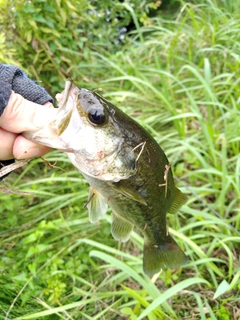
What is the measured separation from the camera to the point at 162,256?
1623 mm

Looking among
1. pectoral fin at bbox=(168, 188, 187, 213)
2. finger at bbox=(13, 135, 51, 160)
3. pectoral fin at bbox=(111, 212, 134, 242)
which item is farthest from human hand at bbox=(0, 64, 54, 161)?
pectoral fin at bbox=(168, 188, 187, 213)

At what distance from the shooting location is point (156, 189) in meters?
1.34

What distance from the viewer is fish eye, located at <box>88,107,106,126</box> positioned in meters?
1.15

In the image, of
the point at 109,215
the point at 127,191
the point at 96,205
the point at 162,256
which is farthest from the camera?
the point at 109,215

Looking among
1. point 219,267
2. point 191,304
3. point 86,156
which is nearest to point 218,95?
point 219,267

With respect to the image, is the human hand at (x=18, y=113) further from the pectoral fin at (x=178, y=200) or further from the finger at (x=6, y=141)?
the pectoral fin at (x=178, y=200)

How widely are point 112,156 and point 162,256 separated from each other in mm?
626

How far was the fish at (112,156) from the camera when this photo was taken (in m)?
1.12

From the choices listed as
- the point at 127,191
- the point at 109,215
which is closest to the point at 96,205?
the point at 127,191

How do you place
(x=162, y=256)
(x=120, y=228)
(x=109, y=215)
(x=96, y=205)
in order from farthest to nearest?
(x=109, y=215) < (x=162, y=256) < (x=120, y=228) < (x=96, y=205)

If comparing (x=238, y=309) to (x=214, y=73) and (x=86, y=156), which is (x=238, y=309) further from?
(x=214, y=73)

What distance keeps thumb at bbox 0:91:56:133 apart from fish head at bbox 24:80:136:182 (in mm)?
23

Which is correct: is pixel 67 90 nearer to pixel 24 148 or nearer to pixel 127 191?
pixel 24 148

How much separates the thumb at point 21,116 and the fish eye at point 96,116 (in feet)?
0.36
